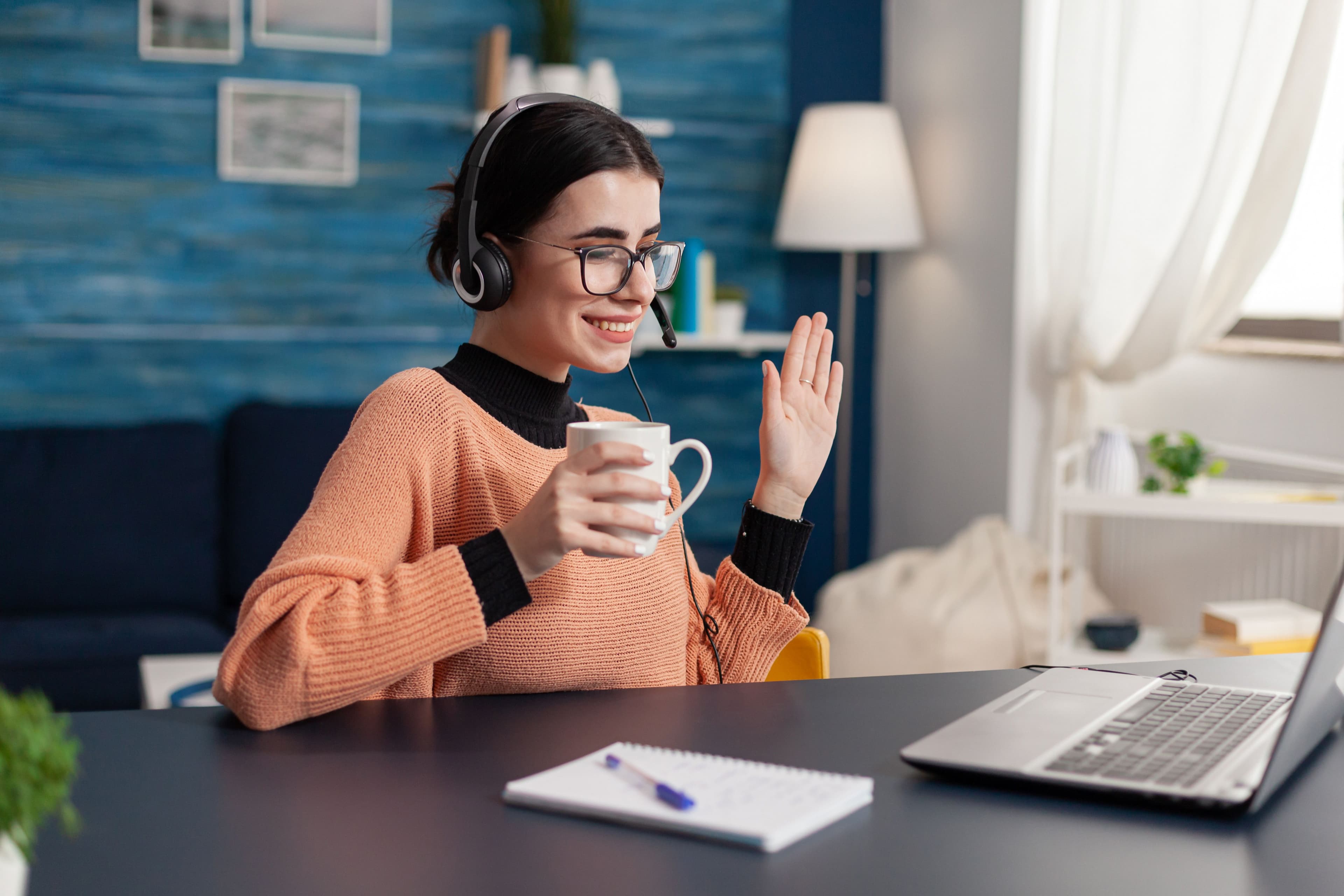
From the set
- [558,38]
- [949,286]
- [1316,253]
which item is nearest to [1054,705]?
[1316,253]

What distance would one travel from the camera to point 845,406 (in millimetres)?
4195

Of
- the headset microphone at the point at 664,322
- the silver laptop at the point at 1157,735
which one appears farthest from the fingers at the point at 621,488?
the headset microphone at the point at 664,322

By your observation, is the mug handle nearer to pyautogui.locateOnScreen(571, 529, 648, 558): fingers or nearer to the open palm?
pyautogui.locateOnScreen(571, 529, 648, 558): fingers

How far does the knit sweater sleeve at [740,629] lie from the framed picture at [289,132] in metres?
2.64

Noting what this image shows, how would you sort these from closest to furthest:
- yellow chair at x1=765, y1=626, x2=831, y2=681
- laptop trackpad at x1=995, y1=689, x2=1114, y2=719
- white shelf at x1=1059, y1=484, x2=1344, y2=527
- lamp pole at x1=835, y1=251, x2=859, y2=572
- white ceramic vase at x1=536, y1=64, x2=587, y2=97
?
laptop trackpad at x1=995, y1=689, x2=1114, y2=719 → yellow chair at x1=765, y1=626, x2=831, y2=681 → white shelf at x1=1059, y1=484, x2=1344, y2=527 → white ceramic vase at x1=536, y1=64, x2=587, y2=97 → lamp pole at x1=835, y1=251, x2=859, y2=572

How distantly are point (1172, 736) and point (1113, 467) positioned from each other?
1902 millimetres

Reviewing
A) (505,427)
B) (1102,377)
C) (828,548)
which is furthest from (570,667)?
(828,548)

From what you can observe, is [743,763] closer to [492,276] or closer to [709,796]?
[709,796]

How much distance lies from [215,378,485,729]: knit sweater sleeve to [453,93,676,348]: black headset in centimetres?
20

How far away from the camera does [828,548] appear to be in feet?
13.8

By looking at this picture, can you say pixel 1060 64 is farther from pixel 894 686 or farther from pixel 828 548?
pixel 894 686

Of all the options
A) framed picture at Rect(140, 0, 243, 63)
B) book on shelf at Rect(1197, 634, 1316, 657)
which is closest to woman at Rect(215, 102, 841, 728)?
book on shelf at Rect(1197, 634, 1316, 657)

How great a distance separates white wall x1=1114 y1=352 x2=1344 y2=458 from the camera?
8.64ft

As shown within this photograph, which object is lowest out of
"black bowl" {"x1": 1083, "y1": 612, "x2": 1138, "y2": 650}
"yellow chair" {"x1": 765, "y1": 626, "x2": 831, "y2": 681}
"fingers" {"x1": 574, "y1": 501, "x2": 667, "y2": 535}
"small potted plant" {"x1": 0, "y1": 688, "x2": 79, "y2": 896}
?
"black bowl" {"x1": 1083, "y1": 612, "x2": 1138, "y2": 650}
